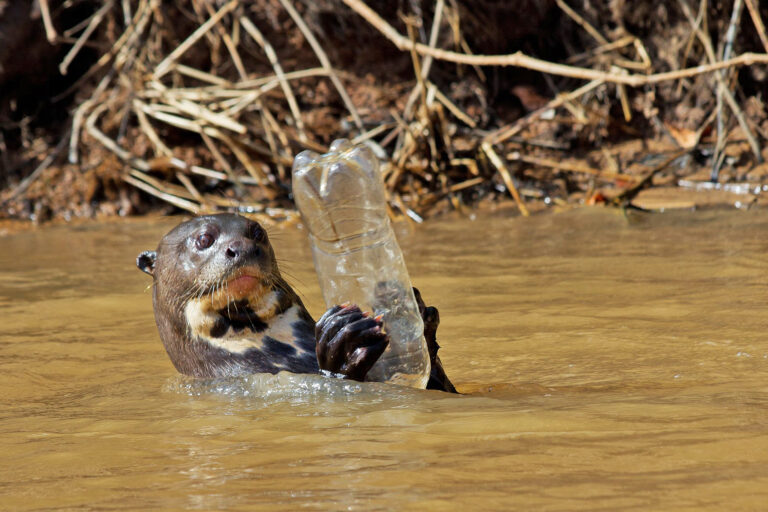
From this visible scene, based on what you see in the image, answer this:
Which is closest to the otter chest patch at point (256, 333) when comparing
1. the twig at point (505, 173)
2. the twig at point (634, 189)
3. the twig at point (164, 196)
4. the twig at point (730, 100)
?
the twig at point (634, 189)

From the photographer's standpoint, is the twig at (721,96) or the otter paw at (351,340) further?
the twig at (721,96)

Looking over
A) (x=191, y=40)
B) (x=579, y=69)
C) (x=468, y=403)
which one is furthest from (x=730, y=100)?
(x=468, y=403)

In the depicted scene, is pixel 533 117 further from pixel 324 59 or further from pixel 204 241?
pixel 204 241

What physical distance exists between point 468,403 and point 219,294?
2.52 ft

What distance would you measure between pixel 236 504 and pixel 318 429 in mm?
455

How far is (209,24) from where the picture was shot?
6.38m

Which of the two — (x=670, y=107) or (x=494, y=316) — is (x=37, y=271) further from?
(x=670, y=107)

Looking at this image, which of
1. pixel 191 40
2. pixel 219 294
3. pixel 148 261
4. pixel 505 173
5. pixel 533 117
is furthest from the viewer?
pixel 191 40

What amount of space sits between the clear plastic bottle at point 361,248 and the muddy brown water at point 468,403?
0.11 m

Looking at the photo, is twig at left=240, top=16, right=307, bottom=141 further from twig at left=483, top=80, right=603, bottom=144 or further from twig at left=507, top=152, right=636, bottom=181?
twig at left=507, top=152, right=636, bottom=181

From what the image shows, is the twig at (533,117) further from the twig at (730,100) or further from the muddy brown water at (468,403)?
the muddy brown water at (468,403)

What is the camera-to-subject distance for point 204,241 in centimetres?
261

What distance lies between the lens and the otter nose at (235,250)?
250 cm

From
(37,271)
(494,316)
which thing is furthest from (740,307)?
(37,271)
